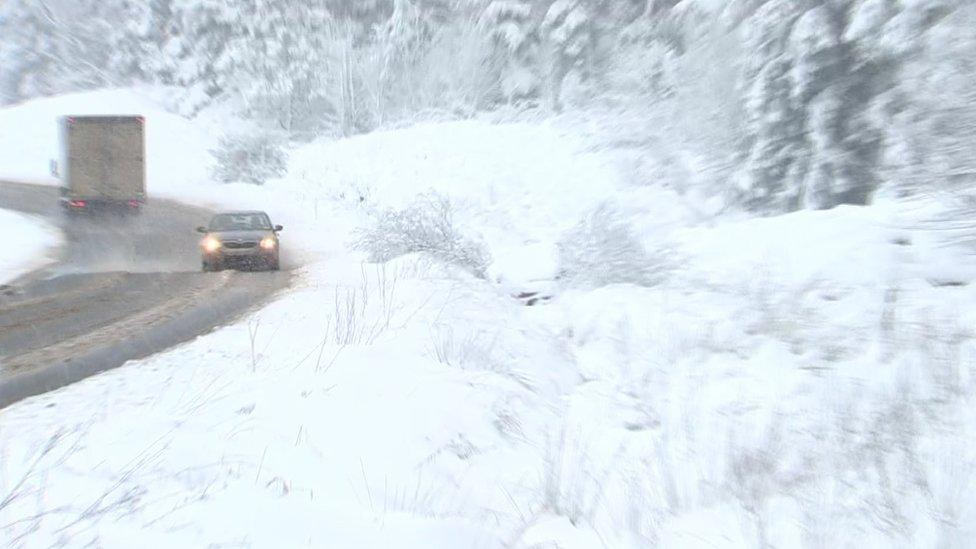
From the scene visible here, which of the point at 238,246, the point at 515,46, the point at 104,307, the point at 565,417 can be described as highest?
the point at 515,46

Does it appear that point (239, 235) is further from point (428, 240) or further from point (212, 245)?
point (428, 240)

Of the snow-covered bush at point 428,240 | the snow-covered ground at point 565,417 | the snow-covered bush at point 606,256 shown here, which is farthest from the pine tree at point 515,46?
the snow-covered ground at point 565,417

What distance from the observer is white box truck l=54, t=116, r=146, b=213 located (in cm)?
2486

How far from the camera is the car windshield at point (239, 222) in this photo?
55.7ft

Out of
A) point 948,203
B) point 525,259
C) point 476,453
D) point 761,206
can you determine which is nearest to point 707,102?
point 761,206

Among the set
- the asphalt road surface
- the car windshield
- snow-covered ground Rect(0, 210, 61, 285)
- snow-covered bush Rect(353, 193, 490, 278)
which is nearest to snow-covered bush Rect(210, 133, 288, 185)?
snow-covered ground Rect(0, 210, 61, 285)

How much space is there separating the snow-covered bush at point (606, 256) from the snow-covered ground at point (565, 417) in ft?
0.99

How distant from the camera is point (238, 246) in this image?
16.3 meters

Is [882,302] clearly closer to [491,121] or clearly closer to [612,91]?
[612,91]

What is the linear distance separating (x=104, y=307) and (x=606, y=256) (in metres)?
7.68

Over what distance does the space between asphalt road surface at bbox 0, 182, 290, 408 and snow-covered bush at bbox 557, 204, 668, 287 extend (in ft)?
16.7

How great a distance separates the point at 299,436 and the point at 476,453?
124 cm

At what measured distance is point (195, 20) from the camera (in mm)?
47469

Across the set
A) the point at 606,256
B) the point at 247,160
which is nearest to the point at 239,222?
the point at 606,256
